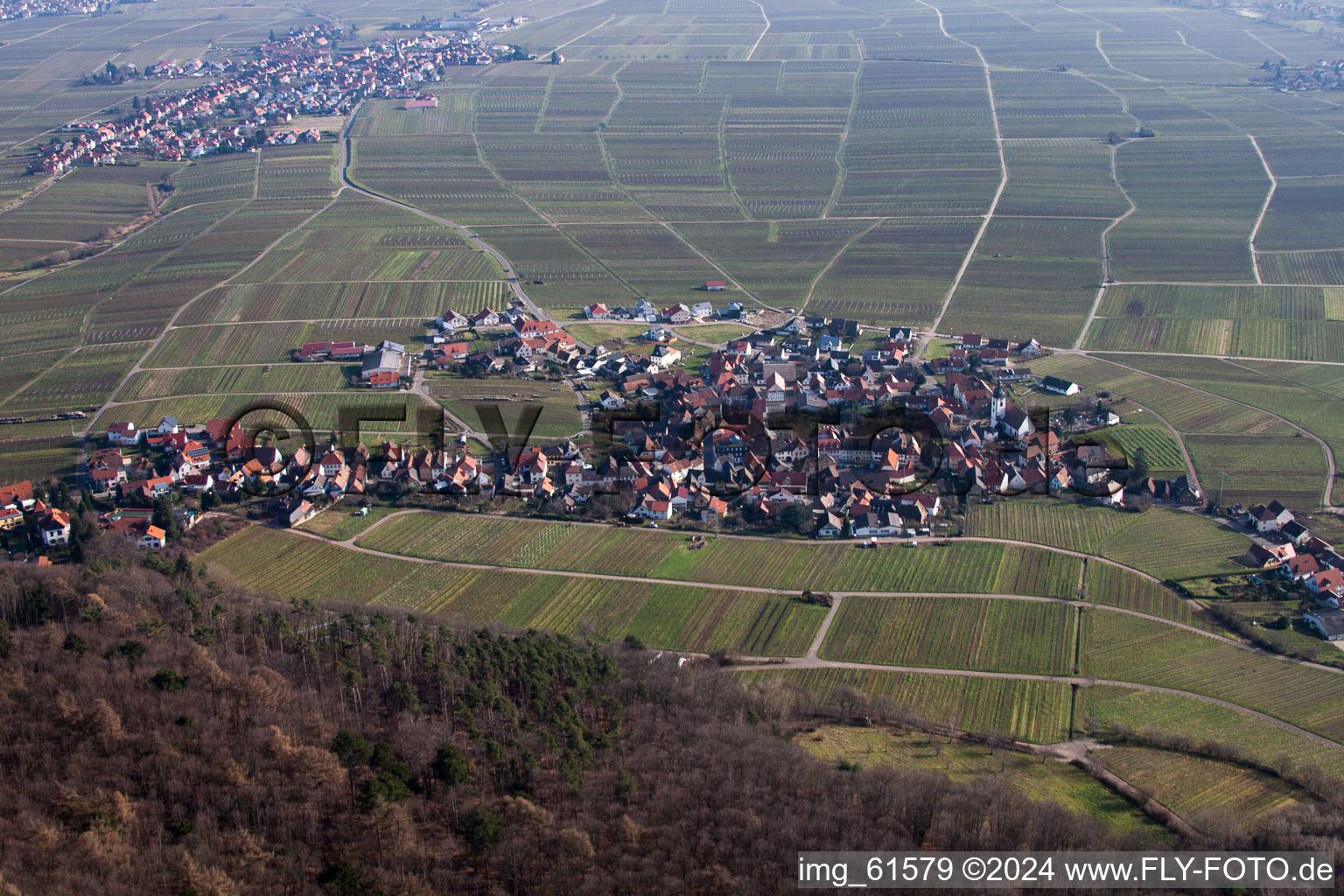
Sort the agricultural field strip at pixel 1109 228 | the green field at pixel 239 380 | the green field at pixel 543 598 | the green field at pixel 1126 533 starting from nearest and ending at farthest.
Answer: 1. the green field at pixel 543 598
2. the green field at pixel 1126 533
3. the green field at pixel 239 380
4. the agricultural field strip at pixel 1109 228

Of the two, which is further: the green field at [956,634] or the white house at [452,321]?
the white house at [452,321]

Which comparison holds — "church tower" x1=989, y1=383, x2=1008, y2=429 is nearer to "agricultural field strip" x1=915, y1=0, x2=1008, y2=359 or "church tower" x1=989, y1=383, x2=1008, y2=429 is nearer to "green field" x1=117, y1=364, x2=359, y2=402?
"agricultural field strip" x1=915, y1=0, x2=1008, y2=359

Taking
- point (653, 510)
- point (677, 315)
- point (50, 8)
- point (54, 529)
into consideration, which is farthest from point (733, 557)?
point (50, 8)

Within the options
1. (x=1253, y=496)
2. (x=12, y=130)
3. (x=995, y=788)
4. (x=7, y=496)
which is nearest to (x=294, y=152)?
(x=12, y=130)

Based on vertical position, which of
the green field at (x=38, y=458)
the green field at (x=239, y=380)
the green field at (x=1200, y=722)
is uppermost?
the green field at (x=239, y=380)

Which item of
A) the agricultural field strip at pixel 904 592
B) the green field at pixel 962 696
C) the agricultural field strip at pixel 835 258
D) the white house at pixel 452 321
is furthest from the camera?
the agricultural field strip at pixel 835 258

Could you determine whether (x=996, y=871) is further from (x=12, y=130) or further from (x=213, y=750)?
(x=12, y=130)

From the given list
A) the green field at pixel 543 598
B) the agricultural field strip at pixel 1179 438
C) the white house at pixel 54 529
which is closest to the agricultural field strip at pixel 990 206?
the agricultural field strip at pixel 1179 438

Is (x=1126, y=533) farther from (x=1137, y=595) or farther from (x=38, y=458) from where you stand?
(x=38, y=458)

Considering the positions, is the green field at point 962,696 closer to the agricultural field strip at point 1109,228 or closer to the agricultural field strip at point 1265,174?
the agricultural field strip at point 1109,228
